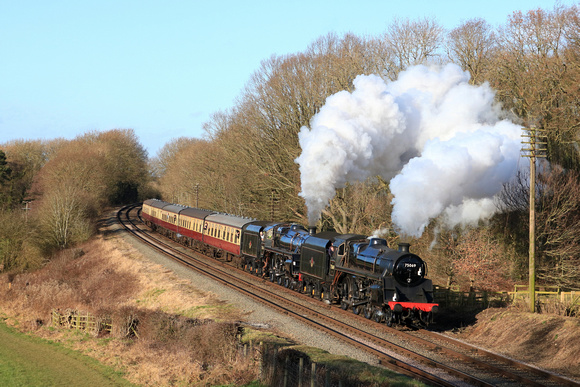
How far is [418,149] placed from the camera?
1057 inches

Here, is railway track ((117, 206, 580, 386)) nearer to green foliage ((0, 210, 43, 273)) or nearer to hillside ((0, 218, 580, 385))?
hillside ((0, 218, 580, 385))

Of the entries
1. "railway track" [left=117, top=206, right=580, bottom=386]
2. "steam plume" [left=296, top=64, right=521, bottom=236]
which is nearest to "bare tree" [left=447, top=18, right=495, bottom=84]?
"steam plume" [left=296, top=64, right=521, bottom=236]

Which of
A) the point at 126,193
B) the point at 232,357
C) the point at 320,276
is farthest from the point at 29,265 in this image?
the point at 126,193

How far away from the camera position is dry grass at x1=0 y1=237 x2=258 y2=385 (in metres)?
17.8

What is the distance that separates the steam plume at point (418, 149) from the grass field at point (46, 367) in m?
11.8

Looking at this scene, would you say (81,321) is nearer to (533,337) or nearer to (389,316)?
(389,316)

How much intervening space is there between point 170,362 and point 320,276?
778cm

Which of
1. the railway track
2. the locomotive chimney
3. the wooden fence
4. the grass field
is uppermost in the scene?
the locomotive chimney

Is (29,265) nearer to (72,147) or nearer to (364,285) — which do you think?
(364,285)

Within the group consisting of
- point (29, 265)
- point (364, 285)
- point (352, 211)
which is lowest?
point (29, 265)

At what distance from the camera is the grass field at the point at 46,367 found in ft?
67.5

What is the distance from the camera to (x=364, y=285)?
2102 cm

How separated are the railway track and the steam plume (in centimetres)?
414

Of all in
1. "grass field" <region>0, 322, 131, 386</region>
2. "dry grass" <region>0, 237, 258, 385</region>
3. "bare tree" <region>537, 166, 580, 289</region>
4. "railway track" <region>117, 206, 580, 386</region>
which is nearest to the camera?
"railway track" <region>117, 206, 580, 386</region>
